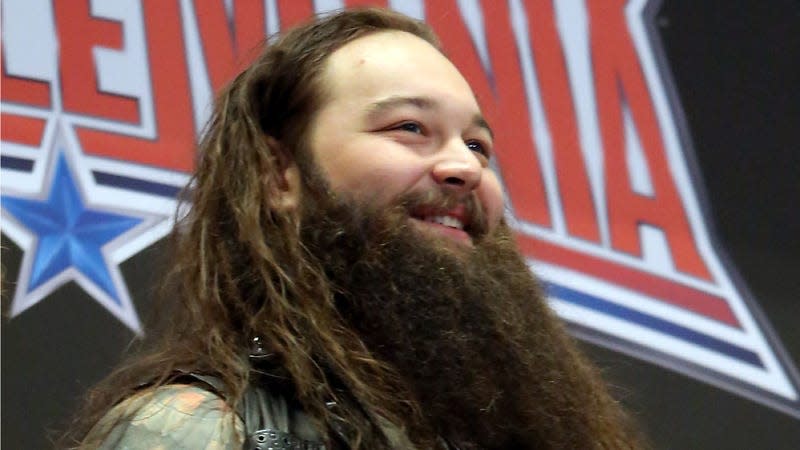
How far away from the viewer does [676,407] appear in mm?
1765

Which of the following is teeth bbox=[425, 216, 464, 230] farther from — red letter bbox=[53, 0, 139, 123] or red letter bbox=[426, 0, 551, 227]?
red letter bbox=[53, 0, 139, 123]

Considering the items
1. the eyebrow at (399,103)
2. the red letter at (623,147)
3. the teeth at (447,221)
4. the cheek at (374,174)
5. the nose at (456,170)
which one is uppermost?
the eyebrow at (399,103)

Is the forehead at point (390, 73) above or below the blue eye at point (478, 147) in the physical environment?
above

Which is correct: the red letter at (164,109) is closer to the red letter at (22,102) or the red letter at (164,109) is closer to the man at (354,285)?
the red letter at (22,102)

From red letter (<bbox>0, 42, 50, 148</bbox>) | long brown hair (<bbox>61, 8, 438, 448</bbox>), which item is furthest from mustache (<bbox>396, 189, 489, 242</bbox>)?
red letter (<bbox>0, 42, 50, 148</bbox>)

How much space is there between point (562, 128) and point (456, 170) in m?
0.84

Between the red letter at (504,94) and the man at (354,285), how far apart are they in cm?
67

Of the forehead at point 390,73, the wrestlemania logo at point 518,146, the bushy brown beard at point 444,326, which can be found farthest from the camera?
the wrestlemania logo at point 518,146

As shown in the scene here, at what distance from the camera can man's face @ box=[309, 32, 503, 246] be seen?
1024 millimetres

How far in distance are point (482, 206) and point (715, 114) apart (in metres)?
0.88

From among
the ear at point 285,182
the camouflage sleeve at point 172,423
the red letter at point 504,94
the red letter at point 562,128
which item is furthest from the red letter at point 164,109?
the camouflage sleeve at point 172,423

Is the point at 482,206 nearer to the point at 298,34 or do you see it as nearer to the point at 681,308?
the point at 298,34

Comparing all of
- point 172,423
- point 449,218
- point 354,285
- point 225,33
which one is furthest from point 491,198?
point 225,33

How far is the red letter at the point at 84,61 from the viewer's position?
1752 mm
